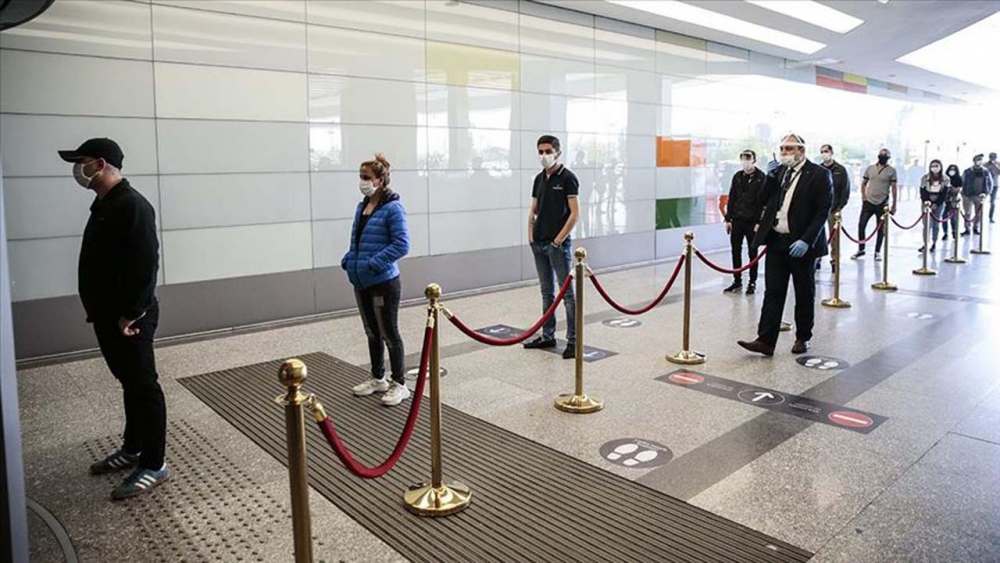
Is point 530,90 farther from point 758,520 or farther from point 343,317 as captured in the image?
point 758,520

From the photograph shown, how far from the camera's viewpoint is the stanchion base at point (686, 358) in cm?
620

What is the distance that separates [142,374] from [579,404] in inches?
110

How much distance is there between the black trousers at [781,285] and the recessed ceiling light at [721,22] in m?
5.55

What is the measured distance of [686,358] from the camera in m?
6.24

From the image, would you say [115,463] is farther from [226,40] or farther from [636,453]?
[226,40]

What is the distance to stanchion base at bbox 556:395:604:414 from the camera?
4.96m

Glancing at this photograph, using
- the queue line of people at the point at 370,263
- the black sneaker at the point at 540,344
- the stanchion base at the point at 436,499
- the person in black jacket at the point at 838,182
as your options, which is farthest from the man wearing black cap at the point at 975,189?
the stanchion base at the point at 436,499

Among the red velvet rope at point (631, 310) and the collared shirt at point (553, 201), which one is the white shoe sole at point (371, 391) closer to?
the red velvet rope at point (631, 310)

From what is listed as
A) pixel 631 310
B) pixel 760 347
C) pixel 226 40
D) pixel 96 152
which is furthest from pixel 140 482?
pixel 226 40

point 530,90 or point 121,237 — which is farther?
point 530,90

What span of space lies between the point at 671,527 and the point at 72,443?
3.74 meters

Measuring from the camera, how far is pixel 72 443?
4.54 metres

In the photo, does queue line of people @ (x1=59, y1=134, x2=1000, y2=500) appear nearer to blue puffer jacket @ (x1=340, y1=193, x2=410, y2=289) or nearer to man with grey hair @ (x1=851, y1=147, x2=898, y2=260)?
blue puffer jacket @ (x1=340, y1=193, x2=410, y2=289)

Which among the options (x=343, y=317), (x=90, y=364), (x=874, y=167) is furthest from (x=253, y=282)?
(x=874, y=167)
